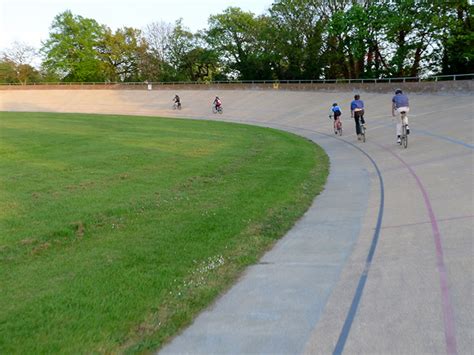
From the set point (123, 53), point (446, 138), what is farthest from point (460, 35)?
point (123, 53)

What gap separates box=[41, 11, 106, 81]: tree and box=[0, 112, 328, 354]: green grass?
76.8m

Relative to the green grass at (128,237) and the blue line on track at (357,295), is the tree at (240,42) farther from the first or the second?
the blue line on track at (357,295)

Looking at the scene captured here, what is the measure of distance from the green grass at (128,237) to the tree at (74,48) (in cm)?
7684

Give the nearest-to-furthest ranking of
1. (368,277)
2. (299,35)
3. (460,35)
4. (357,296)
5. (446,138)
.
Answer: (357,296) → (368,277) → (446,138) → (460,35) → (299,35)

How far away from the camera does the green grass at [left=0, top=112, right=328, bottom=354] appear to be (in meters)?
3.57

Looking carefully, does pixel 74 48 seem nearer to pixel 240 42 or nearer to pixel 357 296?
pixel 240 42

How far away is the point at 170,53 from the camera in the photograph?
263 feet

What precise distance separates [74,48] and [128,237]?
90466 mm

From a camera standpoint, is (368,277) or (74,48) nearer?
(368,277)

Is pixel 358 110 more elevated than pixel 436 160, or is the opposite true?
pixel 358 110

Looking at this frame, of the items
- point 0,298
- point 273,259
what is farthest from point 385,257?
point 0,298

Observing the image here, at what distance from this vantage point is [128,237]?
Result: 5.86 metres

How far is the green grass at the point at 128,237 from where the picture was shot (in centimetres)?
357

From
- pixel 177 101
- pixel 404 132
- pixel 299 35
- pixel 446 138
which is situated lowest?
pixel 446 138
